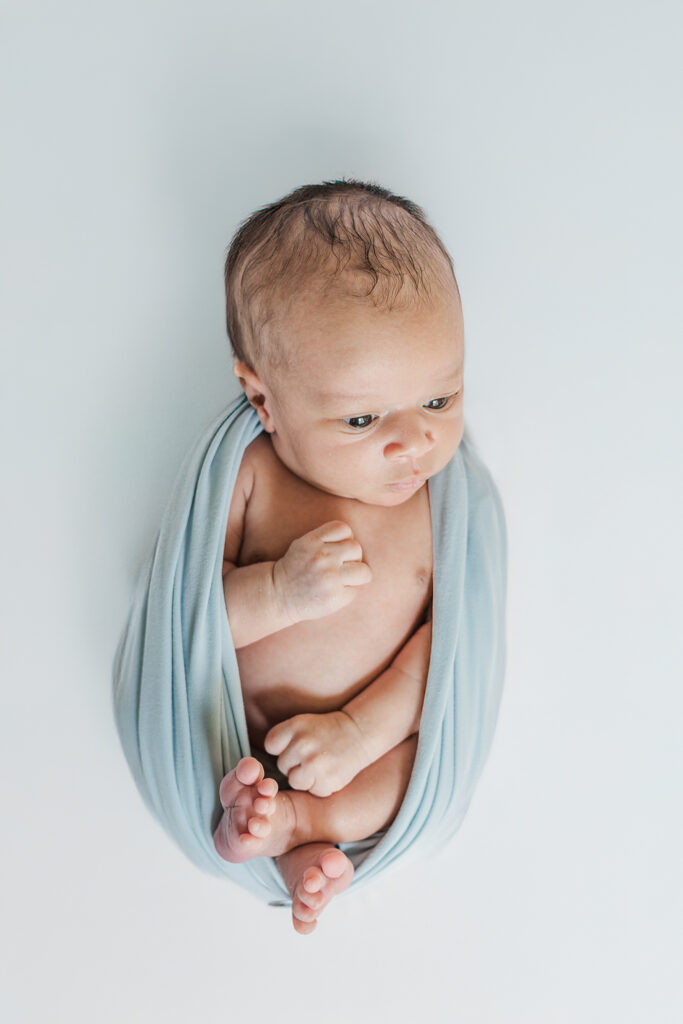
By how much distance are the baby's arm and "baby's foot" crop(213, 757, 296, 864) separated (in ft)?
0.17

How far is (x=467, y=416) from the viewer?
4.04ft

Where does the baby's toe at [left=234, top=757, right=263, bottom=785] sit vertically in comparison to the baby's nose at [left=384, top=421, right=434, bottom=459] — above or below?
below

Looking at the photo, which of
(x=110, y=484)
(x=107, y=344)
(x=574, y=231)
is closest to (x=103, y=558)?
(x=110, y=484)

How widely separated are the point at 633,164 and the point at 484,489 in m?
0.53

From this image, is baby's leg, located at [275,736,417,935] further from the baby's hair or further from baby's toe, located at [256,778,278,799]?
the baby's hair

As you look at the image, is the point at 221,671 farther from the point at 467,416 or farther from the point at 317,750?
the point at 467,416

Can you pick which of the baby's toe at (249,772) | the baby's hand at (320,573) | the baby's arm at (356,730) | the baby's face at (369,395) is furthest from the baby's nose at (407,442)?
the baby's toe at (249,772)

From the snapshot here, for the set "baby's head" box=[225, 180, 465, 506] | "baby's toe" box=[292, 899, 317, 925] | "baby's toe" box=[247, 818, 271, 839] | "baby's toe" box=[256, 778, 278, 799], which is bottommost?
"baby's toe" box=[292, 899, 317, 925]

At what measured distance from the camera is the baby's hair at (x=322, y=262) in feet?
3.06

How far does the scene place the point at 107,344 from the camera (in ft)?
3.96

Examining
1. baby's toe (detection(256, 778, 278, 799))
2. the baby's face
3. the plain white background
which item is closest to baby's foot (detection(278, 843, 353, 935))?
baby's toe (detection(256, 778, 278, 799))

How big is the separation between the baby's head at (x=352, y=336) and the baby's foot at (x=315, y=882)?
40 cm

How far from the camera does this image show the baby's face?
932 mm

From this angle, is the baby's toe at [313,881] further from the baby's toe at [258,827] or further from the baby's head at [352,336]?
the baby's head at [352,336]
